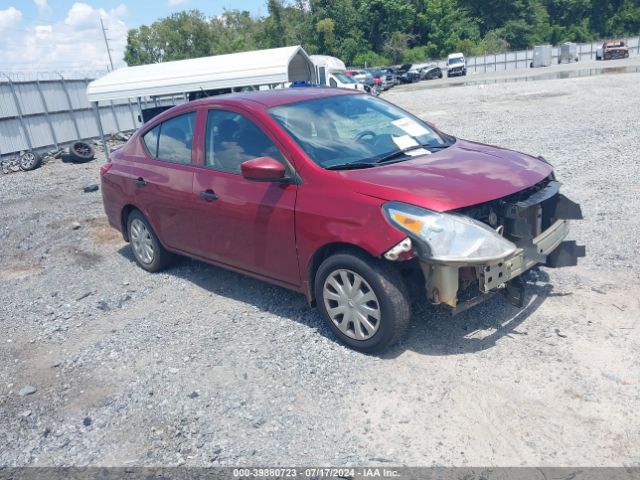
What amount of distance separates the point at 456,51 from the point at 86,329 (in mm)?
65291

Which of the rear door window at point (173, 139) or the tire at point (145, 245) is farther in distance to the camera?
the tire at point (145, 245)

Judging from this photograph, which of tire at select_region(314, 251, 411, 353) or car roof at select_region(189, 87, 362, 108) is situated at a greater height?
car roof at select_region(189, 87, 362, 108)

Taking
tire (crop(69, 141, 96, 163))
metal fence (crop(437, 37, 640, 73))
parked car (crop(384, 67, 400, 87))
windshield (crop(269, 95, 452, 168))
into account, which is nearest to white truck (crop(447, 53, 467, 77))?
metal fence (crop(437, 37, 640, 73))

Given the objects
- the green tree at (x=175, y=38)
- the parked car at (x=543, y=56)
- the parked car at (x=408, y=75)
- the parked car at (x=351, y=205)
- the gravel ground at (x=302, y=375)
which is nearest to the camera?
the gravel ground at (x=302, y=375)

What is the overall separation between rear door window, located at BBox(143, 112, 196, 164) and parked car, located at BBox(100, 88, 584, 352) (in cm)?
2

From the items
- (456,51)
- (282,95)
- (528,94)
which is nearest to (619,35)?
(456,51)

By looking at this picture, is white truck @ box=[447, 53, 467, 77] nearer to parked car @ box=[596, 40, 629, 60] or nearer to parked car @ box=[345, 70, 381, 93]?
parked car @ box=[596, 40, 629, 60]

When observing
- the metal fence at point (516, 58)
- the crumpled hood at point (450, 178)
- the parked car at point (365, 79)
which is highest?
the crumpled hood at point (450, 178)

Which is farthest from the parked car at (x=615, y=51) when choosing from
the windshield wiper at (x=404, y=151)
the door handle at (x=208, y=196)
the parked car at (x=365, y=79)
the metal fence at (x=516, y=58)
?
the door handle at (x=208, y=196)

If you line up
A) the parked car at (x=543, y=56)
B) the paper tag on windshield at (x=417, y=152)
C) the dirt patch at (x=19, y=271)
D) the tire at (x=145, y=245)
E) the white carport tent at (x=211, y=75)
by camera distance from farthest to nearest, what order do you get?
the parked car at (x=543, y=56)
the white carport tent at (x=211, y=75)
the dirt patch at (x=19, y=271)
the tire at (x=145, y=245)
the paper tag on windshield at (x=417, y=152)

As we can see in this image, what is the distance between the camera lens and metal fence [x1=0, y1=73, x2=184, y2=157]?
55.2 feet

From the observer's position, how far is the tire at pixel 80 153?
16219 millimetres

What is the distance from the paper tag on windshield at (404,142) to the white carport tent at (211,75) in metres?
8.19

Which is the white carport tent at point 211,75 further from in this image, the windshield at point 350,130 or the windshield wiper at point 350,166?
the windshield wiper at point 350,166
